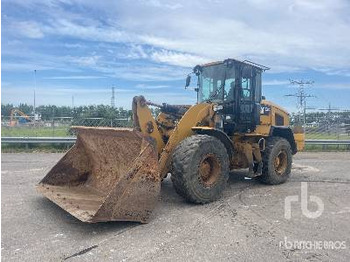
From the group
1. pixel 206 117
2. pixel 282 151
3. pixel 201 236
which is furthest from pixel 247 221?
pixel 282 151

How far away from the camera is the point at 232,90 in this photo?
8602 mm

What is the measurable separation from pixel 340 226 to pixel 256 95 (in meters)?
4.01

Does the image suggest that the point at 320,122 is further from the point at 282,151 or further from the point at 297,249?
the point at 297,249

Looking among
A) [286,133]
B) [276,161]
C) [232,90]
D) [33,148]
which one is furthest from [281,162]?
[33,148]

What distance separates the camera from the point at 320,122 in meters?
23.6

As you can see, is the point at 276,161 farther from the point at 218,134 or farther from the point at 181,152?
the point at 181,152

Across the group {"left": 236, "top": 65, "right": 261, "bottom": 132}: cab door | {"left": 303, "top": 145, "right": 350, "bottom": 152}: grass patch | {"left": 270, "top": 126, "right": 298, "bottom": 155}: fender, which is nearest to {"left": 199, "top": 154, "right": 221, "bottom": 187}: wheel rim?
{"left": 236, "top": 65, "right": 261, "bottom": 132}: cab door

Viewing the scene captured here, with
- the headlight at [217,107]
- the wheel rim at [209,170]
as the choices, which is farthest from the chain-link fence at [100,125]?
the wheel rim at [209,170]

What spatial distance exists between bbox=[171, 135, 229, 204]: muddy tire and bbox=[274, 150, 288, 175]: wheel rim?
259 centimetres

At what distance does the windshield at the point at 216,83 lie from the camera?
8599mm

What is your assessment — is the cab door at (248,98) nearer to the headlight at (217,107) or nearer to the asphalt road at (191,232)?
the headlight at (217,107)

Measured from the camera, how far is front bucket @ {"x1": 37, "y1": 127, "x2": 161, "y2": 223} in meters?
5.55

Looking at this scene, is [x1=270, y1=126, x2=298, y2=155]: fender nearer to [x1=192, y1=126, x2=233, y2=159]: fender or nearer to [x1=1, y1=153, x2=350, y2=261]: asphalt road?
[x1=1, y1=153, x2=350, y2=261]: asphalt road

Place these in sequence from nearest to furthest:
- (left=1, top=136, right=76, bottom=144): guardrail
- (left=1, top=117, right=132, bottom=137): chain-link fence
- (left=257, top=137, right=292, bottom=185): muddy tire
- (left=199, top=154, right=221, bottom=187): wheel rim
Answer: (left=199, top=154, right=221, bottom=187): wheel rim → (left=257, top=137, right=292, bottom=185): muddy tire → (left=1, top=136, right=76, bottom=144): guardrail → (left=1, top=117, right=132, bottom=137): chain-link fence
